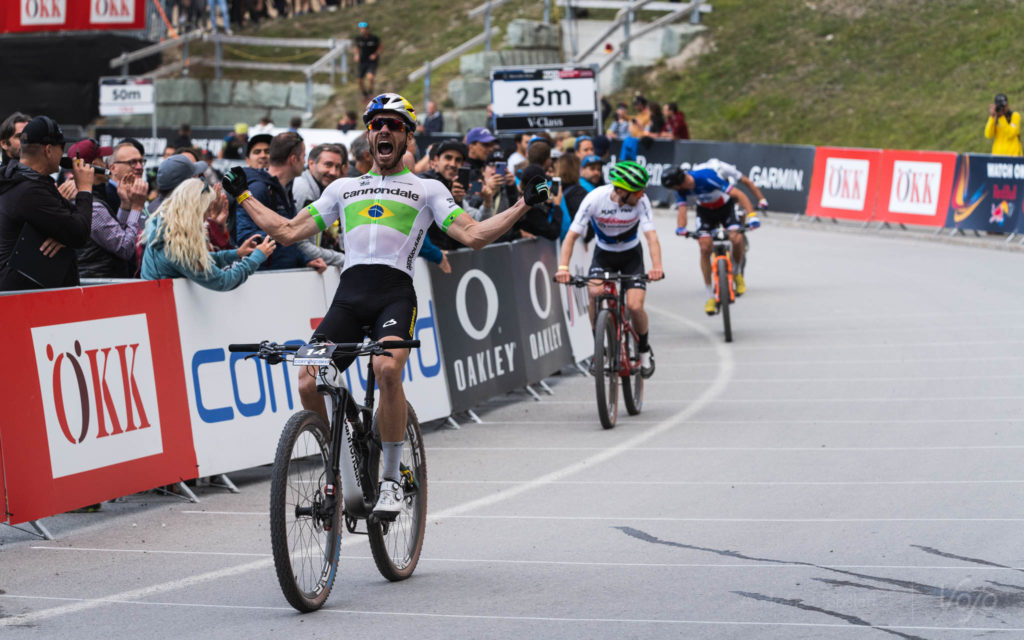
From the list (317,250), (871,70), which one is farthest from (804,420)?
(871,70)

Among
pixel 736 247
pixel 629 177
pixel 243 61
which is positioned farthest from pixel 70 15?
pixel 629 177

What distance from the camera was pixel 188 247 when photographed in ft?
29.9

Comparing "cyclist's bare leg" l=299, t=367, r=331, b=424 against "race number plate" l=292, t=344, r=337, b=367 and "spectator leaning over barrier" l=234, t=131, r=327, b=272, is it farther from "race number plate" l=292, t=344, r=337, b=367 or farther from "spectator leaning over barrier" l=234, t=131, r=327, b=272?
"spectator leaning over barrier" l=234, t=131, r=327, b=272

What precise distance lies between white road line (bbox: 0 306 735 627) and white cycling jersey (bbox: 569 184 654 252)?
5.01 ft

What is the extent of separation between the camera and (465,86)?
134ft

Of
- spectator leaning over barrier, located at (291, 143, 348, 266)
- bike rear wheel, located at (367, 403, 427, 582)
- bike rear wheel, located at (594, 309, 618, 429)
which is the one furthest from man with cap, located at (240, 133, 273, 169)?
bike rear wheel, located at (367, 403, 427, 582)

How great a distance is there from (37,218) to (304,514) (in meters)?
3.07

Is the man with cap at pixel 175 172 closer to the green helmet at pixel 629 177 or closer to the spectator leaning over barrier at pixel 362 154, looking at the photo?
the spectator leaning over barrier at pixel 362 154

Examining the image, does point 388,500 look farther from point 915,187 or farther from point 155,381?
point 915,187

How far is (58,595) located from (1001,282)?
16538 mm

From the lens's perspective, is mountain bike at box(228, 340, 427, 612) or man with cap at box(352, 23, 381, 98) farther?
man with cap at box(352, 23, 381, 98)

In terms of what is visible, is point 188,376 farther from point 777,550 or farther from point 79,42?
point 79,42

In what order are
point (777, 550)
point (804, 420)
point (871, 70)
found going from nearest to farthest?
1. point (777, 550)
2. point (804, 420)
3. point (871, 70)

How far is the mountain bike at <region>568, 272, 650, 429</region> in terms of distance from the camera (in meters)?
11.6
